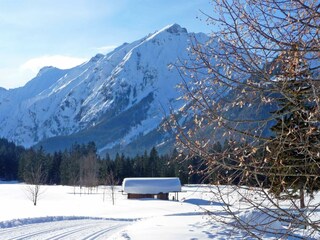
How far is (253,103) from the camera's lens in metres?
3.69

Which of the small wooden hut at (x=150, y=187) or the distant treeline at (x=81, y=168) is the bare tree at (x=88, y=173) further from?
the small wooden hut at (x=150, y=187)

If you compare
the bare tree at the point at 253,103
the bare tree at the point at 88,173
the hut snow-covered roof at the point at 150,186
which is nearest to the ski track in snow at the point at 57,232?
the bare tree at the point at 253,103

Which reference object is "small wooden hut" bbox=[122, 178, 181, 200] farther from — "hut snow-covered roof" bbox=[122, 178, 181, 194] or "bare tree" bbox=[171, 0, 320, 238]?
"bare tree" bbox=[171, 0, 320, 238]

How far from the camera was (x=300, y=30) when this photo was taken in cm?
326

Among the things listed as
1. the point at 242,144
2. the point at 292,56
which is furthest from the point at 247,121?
the point at 292,56

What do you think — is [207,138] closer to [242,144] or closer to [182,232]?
[242,144]

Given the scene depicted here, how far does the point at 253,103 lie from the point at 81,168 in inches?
3124

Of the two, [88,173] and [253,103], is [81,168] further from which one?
[253,103]

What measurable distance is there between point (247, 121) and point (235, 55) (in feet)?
1.70

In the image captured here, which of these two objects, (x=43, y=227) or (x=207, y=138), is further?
(x=43, y=227)

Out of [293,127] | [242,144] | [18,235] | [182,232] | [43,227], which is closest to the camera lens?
[293,127]

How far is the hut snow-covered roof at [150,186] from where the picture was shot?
56.0 m

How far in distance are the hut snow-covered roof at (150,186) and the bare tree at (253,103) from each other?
52892 mm

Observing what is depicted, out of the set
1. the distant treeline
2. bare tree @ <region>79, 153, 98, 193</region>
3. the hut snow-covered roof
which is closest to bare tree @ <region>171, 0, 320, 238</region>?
the hut snow-covered roof
